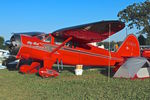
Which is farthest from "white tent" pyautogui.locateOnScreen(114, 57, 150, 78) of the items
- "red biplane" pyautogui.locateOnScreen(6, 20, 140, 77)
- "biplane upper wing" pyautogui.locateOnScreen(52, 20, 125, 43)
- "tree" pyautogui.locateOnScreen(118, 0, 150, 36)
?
"tree" pyautogui.locateOnScreen(118, 0, 150, 36)

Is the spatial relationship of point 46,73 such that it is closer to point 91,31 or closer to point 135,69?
point 91,31

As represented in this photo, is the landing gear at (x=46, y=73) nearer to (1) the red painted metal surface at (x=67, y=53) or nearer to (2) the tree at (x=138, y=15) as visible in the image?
(1) the red painted metal surface at (x=67, y=53)

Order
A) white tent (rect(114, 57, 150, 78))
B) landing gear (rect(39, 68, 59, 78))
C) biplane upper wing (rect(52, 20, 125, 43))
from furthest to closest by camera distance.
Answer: biplane upper wing (rect(52, 20, 125, 43)), landing gear (rect(39, 68, 59, 78)), white tent (rect(114, 57, 150, 78))

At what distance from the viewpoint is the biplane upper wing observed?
10250mm

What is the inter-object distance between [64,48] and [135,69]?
156 inches

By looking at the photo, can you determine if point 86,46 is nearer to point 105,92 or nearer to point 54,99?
point 105,92

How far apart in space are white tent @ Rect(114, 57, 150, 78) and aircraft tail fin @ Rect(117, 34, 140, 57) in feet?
12.5

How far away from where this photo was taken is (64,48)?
39.0 feet

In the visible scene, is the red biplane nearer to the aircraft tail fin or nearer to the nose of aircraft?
the nose of aircraft

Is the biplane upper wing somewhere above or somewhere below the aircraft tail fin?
above

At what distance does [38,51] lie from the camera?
1123cm

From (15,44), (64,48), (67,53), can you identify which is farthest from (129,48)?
(15,44)

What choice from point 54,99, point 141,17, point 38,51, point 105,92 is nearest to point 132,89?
point 105,92

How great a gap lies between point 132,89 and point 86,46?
231 inches
